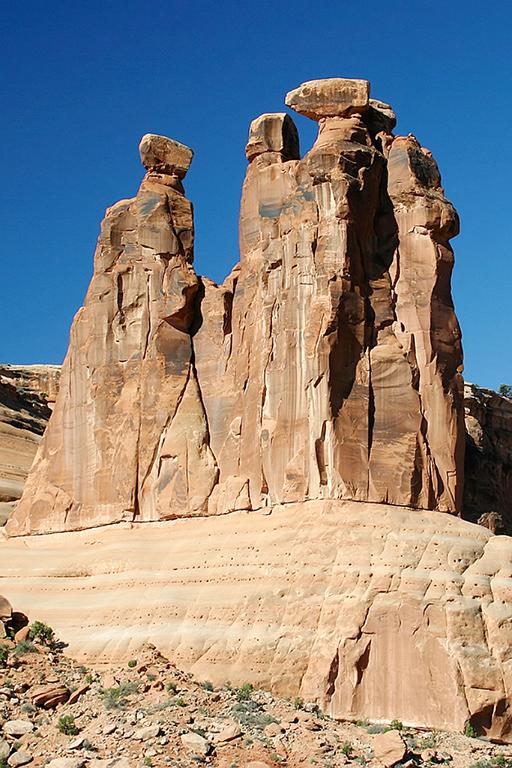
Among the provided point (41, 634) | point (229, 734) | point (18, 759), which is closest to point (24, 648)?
point (41, 634)

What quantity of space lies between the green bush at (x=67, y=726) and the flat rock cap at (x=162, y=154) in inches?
799

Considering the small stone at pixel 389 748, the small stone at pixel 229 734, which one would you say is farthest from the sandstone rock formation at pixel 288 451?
the small stone at pixel 229 734

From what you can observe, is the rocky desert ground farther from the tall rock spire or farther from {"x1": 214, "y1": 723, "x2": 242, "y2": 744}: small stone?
the tall rock spire

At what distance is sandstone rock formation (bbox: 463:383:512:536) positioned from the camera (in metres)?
66.9

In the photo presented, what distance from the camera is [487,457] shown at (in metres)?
68.8

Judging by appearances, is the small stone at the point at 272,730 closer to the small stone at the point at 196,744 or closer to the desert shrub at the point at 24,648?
the small stone at the point at 196,744

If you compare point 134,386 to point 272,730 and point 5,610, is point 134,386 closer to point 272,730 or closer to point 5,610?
point 5,610

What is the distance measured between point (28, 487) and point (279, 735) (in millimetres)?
17729

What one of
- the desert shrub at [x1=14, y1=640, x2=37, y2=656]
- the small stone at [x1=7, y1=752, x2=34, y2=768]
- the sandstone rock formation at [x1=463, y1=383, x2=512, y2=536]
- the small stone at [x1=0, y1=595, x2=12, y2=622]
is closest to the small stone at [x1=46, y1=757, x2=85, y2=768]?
the small stone at [x1=7, y1=752, x2=34, y2=768]

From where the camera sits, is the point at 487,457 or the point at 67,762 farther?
the point at 487,457

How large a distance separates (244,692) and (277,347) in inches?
416

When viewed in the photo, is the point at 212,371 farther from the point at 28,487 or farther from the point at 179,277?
the point at 28,487

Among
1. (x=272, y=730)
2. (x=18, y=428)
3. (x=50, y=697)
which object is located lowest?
(x=272, y=730)

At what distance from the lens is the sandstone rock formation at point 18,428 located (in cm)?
6009
